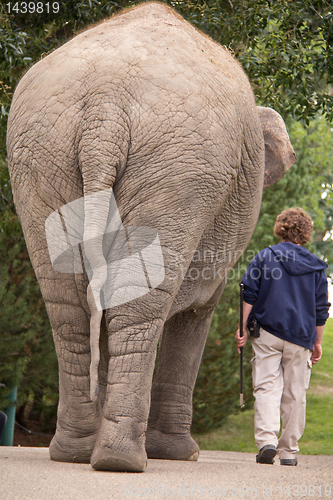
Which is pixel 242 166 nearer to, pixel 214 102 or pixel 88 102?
pixel 214 102

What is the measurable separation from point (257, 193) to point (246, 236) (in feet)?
1.07

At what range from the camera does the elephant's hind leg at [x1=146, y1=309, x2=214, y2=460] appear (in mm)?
4434

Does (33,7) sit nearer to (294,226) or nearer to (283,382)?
(294,226)

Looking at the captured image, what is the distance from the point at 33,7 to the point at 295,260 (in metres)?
3.83

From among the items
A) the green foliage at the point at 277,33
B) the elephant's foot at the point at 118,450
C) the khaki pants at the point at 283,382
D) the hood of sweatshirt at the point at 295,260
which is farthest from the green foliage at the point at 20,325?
the elephant's foot at the point at 118,450

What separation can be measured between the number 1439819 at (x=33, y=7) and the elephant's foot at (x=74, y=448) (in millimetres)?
4253

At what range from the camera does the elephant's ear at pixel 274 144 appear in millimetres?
4633

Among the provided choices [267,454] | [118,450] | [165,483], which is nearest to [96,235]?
[118,450]

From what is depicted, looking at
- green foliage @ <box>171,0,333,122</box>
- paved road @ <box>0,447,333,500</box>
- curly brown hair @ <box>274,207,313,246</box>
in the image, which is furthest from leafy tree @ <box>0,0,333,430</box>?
paved road @ <box>0,447,333,500</box>

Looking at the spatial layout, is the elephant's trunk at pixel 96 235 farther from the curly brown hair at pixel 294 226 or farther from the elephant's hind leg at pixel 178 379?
the curly brown hair at pixel 294 226

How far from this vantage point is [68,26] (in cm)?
691

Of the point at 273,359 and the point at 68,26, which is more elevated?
the point at 68,26

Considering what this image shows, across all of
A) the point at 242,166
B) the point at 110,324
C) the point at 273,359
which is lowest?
the point at 273,359

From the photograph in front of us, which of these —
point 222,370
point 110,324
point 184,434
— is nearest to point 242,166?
point 110,324
